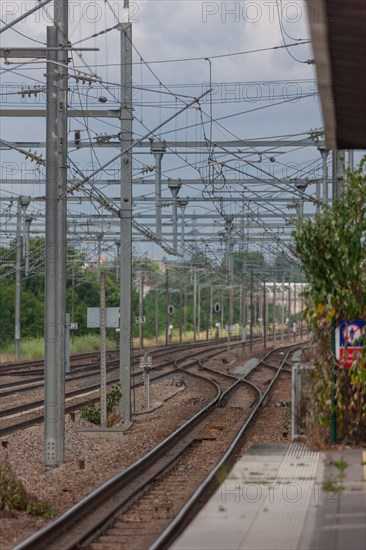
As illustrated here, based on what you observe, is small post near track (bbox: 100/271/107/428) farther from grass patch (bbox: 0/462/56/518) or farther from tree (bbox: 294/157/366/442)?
grass patch (bbox: 0/462/56/518)

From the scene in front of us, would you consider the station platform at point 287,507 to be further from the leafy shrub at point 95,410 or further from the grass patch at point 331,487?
the leafy shrub at point 95,410

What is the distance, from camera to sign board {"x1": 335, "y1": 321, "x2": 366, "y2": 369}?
46.2 feet

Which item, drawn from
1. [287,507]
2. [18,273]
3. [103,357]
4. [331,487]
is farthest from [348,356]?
[18,273]

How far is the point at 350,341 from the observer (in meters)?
14.1

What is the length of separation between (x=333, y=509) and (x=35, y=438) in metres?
10.8

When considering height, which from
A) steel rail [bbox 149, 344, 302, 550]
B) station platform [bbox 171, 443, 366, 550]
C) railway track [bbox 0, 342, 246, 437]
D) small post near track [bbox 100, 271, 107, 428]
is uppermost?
small post near track [bbox 100, 271, 107, 428]

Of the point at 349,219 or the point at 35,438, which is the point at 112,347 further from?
the point at 349,219

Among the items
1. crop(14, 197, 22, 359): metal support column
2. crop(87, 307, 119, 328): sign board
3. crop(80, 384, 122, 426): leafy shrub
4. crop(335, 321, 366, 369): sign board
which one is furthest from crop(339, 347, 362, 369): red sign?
crop(14, 197, 22, 359): metal support column

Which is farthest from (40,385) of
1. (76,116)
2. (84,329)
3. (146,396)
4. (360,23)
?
(84,329)

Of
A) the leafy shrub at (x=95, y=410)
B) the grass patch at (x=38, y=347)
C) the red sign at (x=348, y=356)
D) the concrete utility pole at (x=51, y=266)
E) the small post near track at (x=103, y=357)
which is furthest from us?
the grass patch at (x=38, y=347)

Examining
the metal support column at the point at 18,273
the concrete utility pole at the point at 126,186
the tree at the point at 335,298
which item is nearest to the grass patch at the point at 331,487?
the tree at the point at 335,298

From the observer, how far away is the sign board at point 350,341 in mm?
14094

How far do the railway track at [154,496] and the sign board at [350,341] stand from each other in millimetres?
2247

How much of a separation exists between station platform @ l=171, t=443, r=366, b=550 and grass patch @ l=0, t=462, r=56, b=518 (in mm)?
2172
